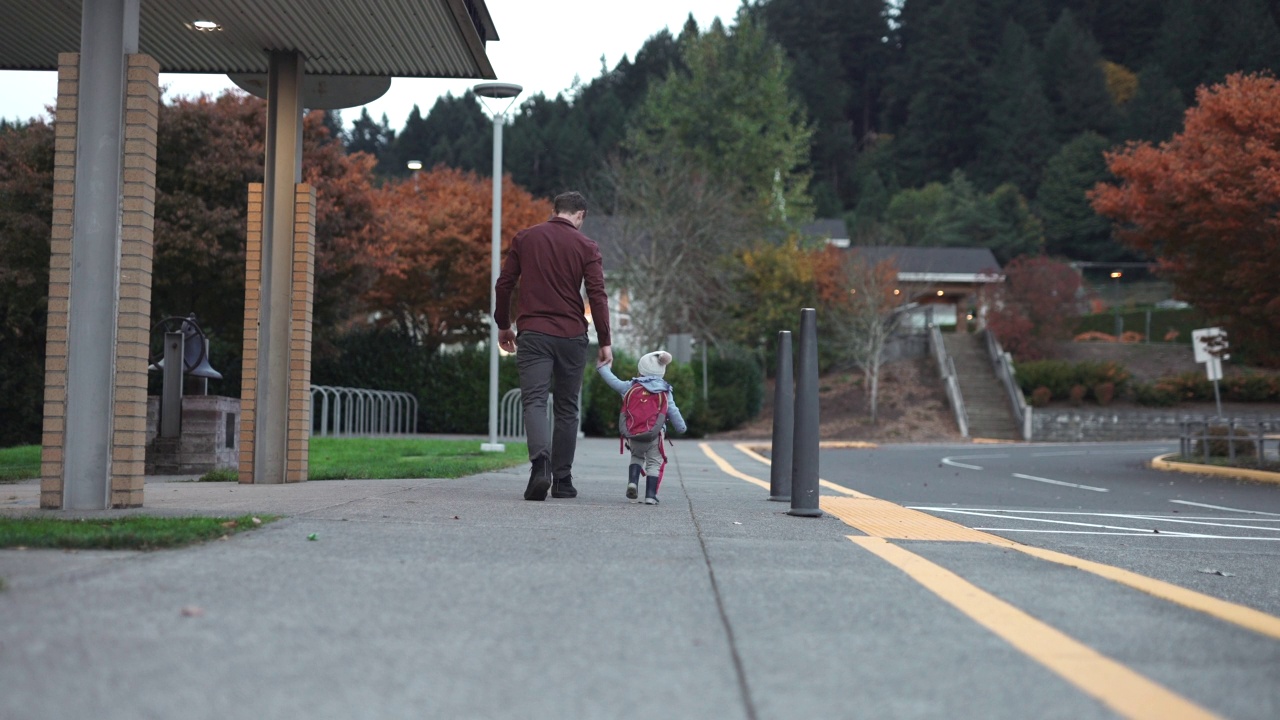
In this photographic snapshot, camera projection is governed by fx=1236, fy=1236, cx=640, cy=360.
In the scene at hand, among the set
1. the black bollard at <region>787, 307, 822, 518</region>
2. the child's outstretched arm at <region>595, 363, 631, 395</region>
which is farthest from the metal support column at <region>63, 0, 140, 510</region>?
the black bollard at <region>787, 307, 822, 518</region>

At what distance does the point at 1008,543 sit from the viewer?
625cm

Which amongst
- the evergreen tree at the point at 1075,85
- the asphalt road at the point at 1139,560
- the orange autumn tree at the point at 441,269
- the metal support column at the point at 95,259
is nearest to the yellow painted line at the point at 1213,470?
the asphalt road at the point at 1139,560

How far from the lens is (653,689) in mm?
2635

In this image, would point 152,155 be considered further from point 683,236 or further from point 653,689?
point 683,236

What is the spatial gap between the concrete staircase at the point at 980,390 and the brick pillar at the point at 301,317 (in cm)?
3652

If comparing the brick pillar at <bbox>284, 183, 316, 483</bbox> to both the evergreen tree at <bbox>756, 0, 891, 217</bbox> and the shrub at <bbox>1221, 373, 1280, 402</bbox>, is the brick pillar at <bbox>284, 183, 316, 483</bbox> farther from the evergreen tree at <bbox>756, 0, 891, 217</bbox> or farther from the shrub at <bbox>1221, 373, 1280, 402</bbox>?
the evergreen tree at <bbox>756, 0, 891, 217</bbox>

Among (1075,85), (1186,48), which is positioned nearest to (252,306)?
(1075,85)

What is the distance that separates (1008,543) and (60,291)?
493 cm

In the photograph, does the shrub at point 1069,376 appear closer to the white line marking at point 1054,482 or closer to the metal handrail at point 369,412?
the metal handrail at point 369,412

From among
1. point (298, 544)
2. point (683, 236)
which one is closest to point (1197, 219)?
point (298, 544)

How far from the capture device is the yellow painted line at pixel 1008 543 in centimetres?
391

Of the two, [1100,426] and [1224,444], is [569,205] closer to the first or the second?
[1224,444]

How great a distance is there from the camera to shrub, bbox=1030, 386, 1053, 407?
44.4 metres

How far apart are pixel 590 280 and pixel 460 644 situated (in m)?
4.94
